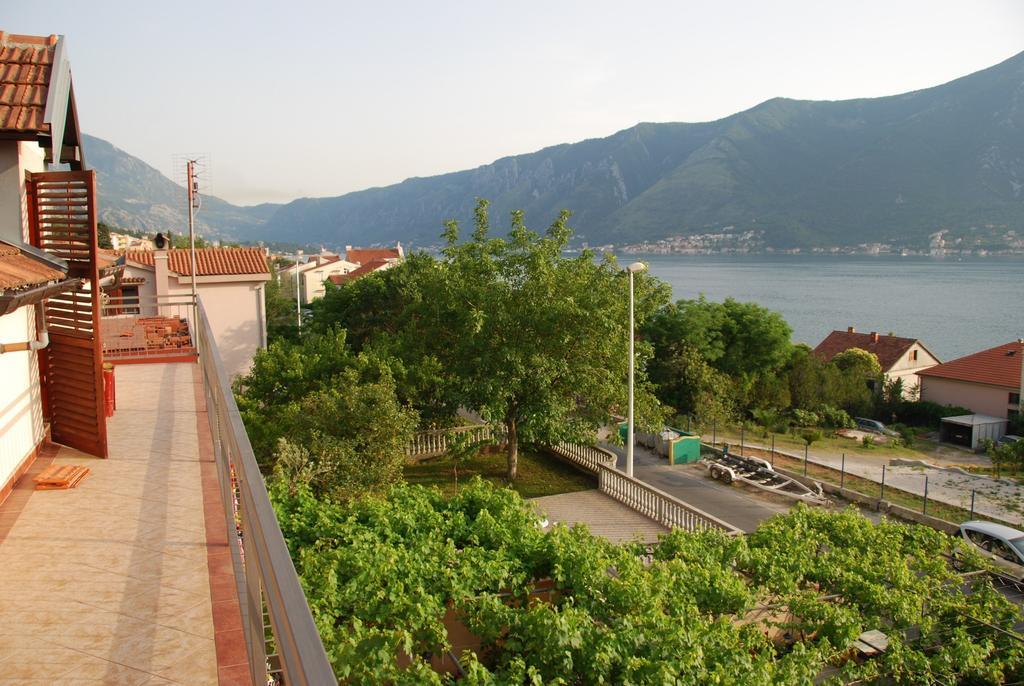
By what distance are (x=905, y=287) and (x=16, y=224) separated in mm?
140928

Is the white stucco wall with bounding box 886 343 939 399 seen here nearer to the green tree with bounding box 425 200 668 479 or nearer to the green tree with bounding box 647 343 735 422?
the green tree with bounding box 647 343 735 422

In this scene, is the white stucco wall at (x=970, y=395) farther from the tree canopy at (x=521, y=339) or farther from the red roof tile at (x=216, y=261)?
the red roof tile at (x=216, y=261)

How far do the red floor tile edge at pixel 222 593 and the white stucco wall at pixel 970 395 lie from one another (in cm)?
4206

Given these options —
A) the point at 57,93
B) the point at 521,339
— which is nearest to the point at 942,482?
the point at 521,339

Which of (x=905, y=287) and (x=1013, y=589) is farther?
(x=905, y=287)

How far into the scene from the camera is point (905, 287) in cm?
12631

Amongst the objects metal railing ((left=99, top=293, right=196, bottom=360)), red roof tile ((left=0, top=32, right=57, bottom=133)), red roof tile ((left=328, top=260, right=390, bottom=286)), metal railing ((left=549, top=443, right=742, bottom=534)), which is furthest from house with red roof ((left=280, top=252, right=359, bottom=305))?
red roof tile ((left=0, top=32, right=57, bottom=133))

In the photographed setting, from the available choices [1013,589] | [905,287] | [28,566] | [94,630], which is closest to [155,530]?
[28,566]

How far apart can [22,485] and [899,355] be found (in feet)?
156

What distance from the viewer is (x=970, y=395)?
130 feet

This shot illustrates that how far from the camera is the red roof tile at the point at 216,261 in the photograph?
28156mm

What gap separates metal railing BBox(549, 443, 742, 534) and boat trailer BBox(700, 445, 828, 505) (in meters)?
4.07

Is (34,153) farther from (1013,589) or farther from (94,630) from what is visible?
(1013,589)

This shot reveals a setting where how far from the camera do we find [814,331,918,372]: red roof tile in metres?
44.5
